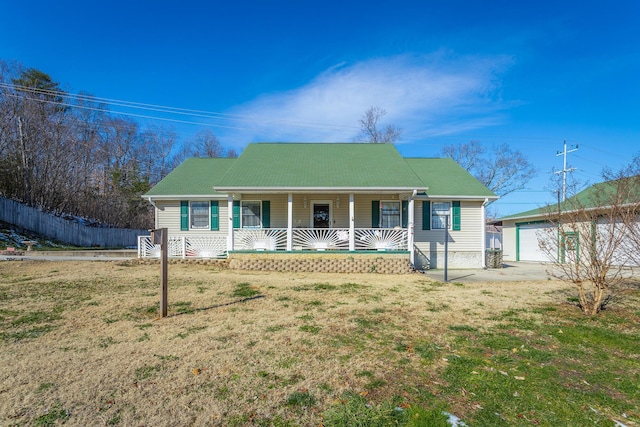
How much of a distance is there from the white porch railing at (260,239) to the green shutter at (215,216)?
171 cm

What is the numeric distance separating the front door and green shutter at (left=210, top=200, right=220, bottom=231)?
411 centimetres

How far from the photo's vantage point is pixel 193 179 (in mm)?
15391

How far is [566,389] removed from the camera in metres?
3.25

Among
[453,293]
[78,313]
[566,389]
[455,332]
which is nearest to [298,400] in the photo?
[566,389]

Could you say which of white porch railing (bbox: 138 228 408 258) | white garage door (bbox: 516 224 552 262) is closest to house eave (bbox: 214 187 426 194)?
white porch railing (bbox: 138 228 408 258)

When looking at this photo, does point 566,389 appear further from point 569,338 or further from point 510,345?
point 569,338

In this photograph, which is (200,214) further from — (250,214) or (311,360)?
(311,360)

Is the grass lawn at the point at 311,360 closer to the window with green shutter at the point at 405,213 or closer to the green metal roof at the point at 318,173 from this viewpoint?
the green metal roof at the point at 318,173

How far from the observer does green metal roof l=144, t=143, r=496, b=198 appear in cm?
1247

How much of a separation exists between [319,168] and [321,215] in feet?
6.57

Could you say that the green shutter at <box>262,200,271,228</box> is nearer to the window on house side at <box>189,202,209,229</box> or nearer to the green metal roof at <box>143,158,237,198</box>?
the green metal roof at <box>143,158,237,198</box>

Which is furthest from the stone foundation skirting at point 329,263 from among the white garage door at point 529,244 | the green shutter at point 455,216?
the white garage door at point 529,244

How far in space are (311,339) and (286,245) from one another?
846 centimetres

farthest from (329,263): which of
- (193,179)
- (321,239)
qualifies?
(193,179)
